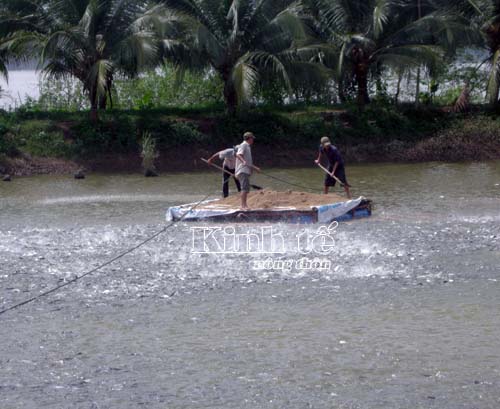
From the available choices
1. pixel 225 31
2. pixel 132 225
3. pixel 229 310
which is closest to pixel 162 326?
pixel 229 310

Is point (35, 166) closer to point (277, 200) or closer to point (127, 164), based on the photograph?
point (127, 164)

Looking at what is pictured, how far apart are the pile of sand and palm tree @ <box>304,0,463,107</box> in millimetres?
11115

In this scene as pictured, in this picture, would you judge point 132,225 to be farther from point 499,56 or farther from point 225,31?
point 499,56

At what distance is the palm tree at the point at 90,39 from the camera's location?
25.2 m

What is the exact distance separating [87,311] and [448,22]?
1991 centimetres

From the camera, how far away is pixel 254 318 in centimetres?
994

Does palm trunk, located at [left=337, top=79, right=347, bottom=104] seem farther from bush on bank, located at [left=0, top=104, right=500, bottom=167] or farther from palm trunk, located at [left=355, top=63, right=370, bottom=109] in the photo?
bush on bank, located at [left=0, top=104, right=500, bottom=167]

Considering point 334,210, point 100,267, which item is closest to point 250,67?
point 334,210

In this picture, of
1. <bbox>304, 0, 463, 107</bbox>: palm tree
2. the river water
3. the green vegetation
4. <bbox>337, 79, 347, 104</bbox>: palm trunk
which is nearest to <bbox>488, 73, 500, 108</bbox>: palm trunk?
the green vegetation

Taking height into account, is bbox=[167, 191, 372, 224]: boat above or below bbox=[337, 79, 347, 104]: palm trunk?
below

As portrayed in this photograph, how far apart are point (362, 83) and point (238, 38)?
16.8 ft

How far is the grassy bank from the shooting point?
2614cm

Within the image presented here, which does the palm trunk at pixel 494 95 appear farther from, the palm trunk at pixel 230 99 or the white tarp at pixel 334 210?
the white tarp at pixel 334 210

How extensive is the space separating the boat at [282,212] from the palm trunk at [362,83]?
13046mm
